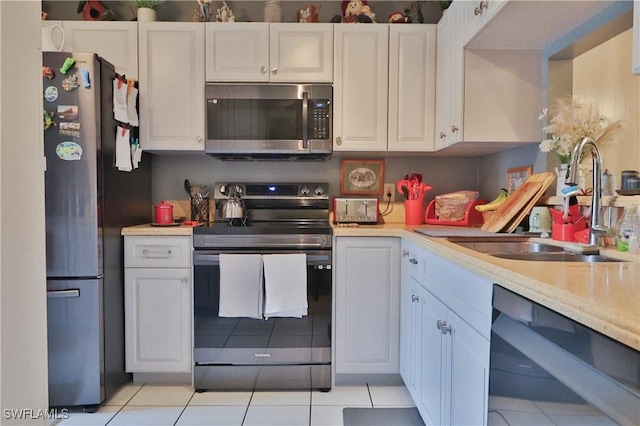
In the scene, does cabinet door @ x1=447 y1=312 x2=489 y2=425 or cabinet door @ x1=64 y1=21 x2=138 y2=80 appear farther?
cabinet door @ x1=64 y1=21 x2=138 y2=80

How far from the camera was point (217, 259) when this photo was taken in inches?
87.2

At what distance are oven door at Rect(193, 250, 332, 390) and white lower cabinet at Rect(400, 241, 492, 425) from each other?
17.6 inches

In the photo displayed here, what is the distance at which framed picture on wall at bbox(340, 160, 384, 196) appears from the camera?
2775mm

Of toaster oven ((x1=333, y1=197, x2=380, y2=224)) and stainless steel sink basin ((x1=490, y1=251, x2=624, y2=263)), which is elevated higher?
toaster oven ((x1=333, y1=197, x2=380, y2=224))

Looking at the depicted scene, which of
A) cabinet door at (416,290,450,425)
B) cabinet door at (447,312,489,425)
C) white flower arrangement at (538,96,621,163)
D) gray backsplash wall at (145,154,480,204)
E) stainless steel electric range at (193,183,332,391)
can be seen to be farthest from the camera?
gray backsplash wall at (145,154,480,204)

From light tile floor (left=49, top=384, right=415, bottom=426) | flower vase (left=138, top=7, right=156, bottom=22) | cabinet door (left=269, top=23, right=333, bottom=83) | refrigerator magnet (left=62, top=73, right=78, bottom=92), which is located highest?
flower vase (left=138, top=7, right=156, bottom=22)

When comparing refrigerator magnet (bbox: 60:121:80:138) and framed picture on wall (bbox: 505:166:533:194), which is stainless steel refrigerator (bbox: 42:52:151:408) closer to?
refrigerator magnet (bbox: 60:121:80:138)

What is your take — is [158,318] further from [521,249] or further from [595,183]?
[595,183]

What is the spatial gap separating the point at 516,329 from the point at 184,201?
2.33m

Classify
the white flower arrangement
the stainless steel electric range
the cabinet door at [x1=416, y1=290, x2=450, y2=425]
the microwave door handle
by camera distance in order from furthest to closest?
the microwave door handle → the stainless steel electric range → the white flower arrangement → the cabinet door at [x1=416, y1=290, x2=450, y2=425]

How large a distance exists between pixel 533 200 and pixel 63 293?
2.31 metres

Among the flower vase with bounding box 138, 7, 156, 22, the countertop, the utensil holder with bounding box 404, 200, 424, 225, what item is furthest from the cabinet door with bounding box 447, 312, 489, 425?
the flower vase with bounding box 138, 7, 156, 22

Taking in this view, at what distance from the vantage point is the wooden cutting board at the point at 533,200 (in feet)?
6.22

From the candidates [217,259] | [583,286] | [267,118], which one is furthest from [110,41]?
[583,286]
